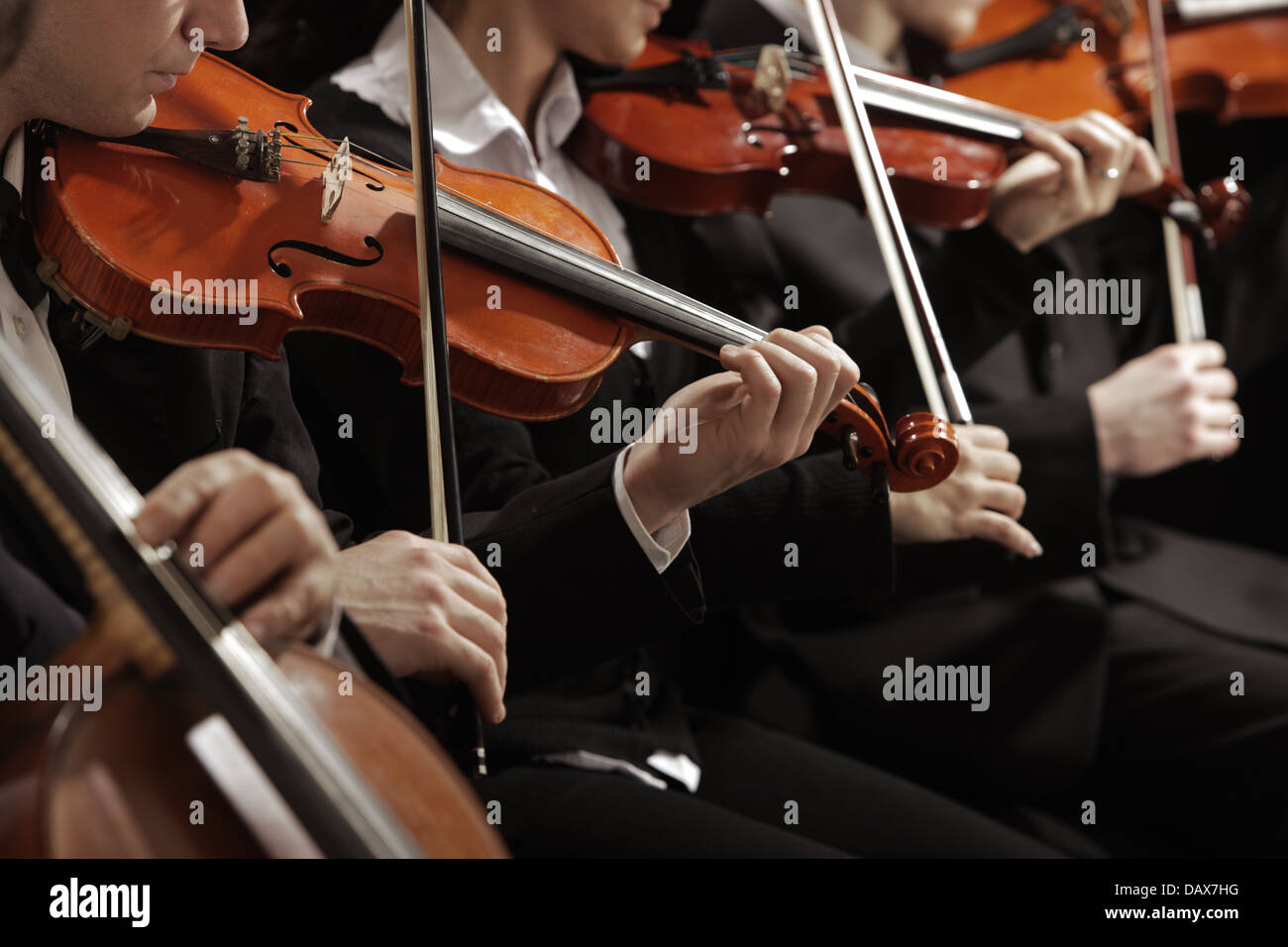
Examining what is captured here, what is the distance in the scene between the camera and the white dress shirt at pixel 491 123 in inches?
33.4

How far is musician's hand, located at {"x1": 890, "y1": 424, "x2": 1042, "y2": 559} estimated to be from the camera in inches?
34.0

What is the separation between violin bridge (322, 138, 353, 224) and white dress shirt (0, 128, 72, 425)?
0.48 ft

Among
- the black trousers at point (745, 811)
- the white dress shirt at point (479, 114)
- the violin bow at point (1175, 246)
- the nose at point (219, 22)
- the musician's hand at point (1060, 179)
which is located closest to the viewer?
the nose at point (219, 22)

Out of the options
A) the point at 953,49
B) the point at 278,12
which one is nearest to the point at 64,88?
the point at 278,12

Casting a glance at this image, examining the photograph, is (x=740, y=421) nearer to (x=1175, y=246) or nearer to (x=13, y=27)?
(x=13, y=27)

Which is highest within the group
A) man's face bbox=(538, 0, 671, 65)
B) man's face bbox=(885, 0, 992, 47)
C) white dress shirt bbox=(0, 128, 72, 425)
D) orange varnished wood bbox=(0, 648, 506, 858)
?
man's face bbox=(885, 0, 992, 47)

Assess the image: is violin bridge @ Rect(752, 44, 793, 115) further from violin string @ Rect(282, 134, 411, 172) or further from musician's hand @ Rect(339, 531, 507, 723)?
musician's hand @ Rect(339, 531, 507, 723)

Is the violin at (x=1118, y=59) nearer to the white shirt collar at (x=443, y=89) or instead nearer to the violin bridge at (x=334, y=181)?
the white shirt collar at (x=443, y=89)

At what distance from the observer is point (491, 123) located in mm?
882

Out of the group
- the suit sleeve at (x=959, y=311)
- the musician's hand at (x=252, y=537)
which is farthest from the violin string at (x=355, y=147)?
the suit sleeve at (x=959, y=311)

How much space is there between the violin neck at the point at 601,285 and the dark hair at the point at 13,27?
0.22 m

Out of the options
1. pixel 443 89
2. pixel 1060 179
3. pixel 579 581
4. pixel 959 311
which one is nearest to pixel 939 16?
pixel 1060 179

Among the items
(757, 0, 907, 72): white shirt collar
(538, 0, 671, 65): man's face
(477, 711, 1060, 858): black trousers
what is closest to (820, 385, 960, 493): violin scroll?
(477, 711, 1060, 858): black trousers
